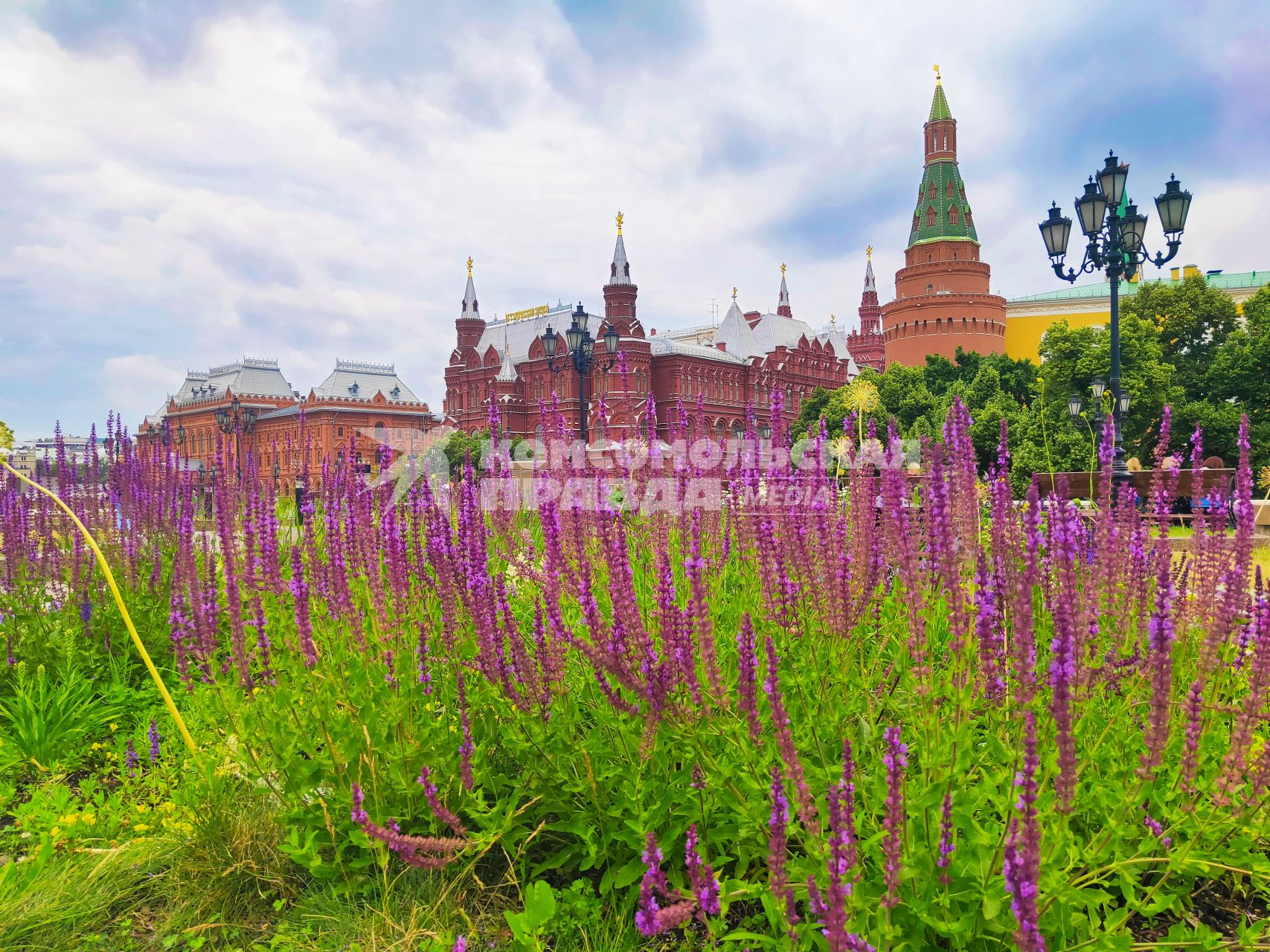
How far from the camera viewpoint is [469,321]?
6856 centimetres

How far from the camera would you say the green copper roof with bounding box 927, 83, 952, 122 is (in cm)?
6094

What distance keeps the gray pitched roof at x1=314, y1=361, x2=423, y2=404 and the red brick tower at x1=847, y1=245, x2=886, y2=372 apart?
47.8m

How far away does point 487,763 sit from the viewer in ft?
9.53

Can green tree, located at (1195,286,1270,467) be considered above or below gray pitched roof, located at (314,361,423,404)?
below

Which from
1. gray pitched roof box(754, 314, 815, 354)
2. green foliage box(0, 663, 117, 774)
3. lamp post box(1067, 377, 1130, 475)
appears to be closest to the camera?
green foliage box(0, 663, 117, 774)

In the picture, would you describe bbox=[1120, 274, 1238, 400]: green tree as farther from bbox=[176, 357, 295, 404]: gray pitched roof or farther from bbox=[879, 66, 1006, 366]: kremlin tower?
bbox=[176, 357, 295, 404]: gray pitched roof

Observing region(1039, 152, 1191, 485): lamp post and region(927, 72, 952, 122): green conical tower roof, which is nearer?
region(1039, 152, 1191, 485): lamp post

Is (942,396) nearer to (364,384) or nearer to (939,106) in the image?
(939,106)

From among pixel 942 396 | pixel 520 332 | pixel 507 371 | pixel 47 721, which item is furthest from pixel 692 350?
pixel 47 721

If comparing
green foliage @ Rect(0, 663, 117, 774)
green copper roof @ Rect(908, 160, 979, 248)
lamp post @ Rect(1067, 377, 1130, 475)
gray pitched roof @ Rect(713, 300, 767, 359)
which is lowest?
green foliage @ Rect(0, 663, 117, 774)

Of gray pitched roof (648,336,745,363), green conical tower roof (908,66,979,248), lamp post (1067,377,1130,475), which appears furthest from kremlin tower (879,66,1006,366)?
lamp post (1067,377,1130,475)

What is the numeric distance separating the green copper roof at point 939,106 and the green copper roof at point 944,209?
3373mm

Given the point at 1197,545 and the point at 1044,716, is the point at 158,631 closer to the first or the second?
the point at 1044,716

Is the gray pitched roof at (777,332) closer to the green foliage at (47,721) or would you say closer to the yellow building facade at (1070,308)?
the yellow building facade at (1070,308)
